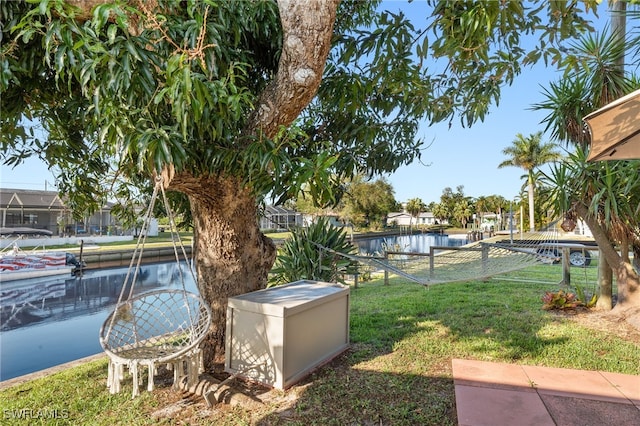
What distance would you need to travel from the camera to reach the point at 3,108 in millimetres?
2055

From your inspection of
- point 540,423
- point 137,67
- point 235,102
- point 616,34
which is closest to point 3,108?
point 137,67

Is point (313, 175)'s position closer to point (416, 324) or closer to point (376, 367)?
point (376, 367)

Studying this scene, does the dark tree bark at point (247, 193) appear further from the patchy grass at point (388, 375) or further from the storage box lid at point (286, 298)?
the patchy grass at point (388, 375)

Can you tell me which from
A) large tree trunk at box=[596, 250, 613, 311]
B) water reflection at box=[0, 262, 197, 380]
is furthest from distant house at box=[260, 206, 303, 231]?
large tree trunk at box=[596, 250, 613, 311]

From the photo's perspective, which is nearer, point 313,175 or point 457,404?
point 313,175

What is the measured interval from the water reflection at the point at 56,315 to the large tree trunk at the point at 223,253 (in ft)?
1.12

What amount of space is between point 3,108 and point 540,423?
3.29 meters

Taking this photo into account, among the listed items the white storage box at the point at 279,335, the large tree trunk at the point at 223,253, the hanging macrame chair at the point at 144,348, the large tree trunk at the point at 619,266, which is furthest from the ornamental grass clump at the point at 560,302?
the hanging macrame chair at the point at 144,348

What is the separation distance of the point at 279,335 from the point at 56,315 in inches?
262

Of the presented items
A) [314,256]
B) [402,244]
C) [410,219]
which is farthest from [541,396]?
[410,219]

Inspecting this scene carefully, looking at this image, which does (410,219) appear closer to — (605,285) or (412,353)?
(605,285)

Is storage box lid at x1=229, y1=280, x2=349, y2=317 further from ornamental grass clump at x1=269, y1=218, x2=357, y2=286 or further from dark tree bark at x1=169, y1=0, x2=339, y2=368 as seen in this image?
ornamental grass clump at x1=269, y1=218, x2=357, y2=286

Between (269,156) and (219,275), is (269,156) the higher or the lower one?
the higher one

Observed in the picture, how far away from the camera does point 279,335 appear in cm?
219
